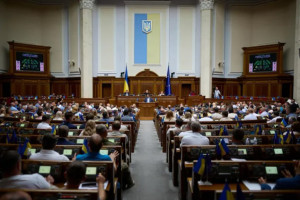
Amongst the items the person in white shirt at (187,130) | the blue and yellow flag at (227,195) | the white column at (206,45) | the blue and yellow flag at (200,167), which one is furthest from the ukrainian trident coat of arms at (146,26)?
the blue and yellow flag at (227,195)

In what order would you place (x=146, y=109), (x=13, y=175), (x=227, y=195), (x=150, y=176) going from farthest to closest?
(x=146, y=109), (x=150, y=176), (x=13, y=175), (x=227, y=195)

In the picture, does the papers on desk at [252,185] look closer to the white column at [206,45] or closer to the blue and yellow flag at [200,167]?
the blue and yellow flag at [200,167]

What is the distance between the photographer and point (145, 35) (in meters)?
20.1

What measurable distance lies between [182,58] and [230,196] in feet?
61.5

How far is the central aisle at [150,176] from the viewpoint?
4316 millimetres

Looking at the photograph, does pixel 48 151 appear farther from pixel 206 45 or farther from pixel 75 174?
pixel 206 45

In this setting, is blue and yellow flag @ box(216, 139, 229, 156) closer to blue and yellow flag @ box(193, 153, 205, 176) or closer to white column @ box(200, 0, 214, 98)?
blue and yellow flag @ box(193, 153, 205, 176)

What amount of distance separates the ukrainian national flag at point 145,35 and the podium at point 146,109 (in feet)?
20.0

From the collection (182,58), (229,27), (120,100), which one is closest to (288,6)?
(229,27)

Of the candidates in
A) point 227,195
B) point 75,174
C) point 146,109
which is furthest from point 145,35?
point 227,195

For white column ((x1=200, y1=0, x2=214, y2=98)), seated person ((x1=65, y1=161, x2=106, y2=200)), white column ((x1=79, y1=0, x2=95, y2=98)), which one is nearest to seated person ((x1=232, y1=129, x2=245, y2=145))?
seated person ((x1=65, y1=161, x2=106, y2=200))

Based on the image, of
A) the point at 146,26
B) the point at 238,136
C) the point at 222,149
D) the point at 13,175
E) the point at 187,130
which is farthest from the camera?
the point at 146,26

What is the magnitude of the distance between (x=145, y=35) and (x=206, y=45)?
4.86 m

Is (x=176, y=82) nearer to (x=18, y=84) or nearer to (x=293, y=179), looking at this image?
(x=18, y=84)
